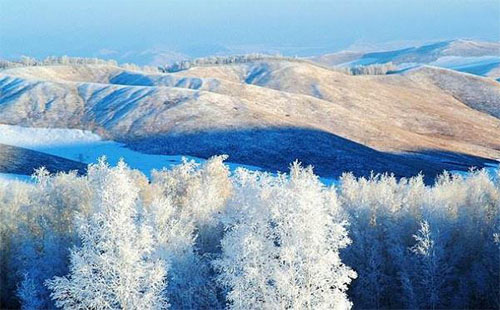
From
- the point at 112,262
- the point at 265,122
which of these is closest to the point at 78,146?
the point at 265,122

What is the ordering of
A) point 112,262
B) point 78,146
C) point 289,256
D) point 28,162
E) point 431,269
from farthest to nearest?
point 78,146, point 28,162, point 431,269, point 112,262, point 289,256

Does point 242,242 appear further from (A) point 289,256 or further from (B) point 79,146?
(B) point 79,146

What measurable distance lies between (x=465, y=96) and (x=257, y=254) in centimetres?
17905

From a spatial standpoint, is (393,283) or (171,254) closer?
(171,254)

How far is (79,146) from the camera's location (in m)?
105

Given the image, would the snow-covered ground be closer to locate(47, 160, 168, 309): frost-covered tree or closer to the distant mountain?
the distant mountain

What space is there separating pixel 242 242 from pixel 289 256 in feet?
7.13

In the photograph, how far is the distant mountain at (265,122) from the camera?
105 meters

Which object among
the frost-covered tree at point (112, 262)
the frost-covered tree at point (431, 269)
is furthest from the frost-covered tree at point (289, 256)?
the frost-covered tree at point (431, 269)

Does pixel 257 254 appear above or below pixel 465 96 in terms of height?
below

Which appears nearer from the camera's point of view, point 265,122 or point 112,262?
point 112,262

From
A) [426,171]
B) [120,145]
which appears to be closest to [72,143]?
[120,145]

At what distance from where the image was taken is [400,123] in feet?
484

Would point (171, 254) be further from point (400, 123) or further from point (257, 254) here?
point (400, 123)
